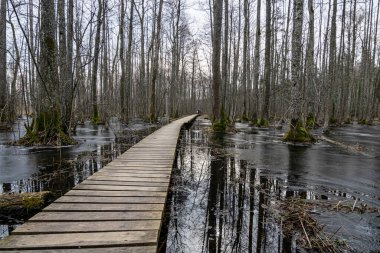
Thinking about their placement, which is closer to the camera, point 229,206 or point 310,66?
point 229,206

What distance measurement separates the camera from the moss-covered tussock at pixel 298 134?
12.3 metres

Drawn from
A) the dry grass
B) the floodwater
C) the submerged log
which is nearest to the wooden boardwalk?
the submerged log

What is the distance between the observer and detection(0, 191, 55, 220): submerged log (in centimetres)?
390

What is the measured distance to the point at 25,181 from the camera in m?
5.63

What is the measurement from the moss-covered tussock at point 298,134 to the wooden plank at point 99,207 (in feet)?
33.0

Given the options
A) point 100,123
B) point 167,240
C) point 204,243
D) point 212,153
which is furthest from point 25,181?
point 100,123

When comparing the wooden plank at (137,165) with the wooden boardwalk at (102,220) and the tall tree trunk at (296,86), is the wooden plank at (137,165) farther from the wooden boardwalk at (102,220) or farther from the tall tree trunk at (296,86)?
the tall tree trunk at (296,86)

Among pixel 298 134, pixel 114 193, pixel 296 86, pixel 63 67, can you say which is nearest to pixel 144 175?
pixel 114 193

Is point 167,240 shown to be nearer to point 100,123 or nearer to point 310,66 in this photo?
point 310,66

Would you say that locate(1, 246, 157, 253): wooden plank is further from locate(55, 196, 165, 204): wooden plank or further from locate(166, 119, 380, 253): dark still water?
locate(55, 196, 165, 204): wooden plank

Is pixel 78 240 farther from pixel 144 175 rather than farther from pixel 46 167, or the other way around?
pixel 46 167

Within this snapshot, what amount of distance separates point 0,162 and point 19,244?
5923mm

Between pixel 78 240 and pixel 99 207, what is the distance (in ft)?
2.81

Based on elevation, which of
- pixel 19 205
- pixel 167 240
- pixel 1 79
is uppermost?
pixel 1 79
